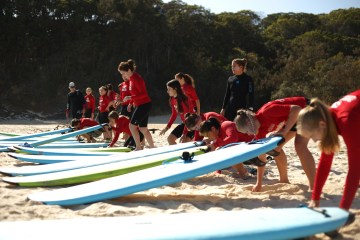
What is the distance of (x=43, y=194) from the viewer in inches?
142

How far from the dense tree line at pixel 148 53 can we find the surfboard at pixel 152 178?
2026 cm

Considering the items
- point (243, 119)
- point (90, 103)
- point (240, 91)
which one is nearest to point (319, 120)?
point (243, 119)

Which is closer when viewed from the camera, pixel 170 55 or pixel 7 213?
pixel 7 213

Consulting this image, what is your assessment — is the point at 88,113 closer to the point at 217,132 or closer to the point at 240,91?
the point at 240,91

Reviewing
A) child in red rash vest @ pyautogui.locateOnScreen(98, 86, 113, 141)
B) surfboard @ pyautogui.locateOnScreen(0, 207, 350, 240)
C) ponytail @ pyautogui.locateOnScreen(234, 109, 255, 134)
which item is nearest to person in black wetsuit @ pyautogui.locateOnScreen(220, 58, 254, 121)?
ponytail @ pyautogui.locateOnScreen(234, 109, 255, 134)

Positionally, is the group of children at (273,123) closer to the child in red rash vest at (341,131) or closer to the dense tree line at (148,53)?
the child in red rash vest at (341,131)

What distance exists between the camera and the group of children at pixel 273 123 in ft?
8.32

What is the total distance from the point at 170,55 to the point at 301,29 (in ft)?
41.8

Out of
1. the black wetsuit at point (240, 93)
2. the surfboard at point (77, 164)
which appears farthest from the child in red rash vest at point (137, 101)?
the black wetsuit at point (240, 93)

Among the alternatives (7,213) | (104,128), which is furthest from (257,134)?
(104,128)

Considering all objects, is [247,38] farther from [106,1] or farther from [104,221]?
[104,221]

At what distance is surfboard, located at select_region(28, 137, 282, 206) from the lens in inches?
134

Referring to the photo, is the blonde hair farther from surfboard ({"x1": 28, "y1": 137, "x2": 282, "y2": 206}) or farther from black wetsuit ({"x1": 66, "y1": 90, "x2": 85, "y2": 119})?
black wetsuit ({"x1": 66, "y1": 90, "x2": 85, "y2": 119})

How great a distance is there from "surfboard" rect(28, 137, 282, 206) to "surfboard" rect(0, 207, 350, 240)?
72 centimetres
